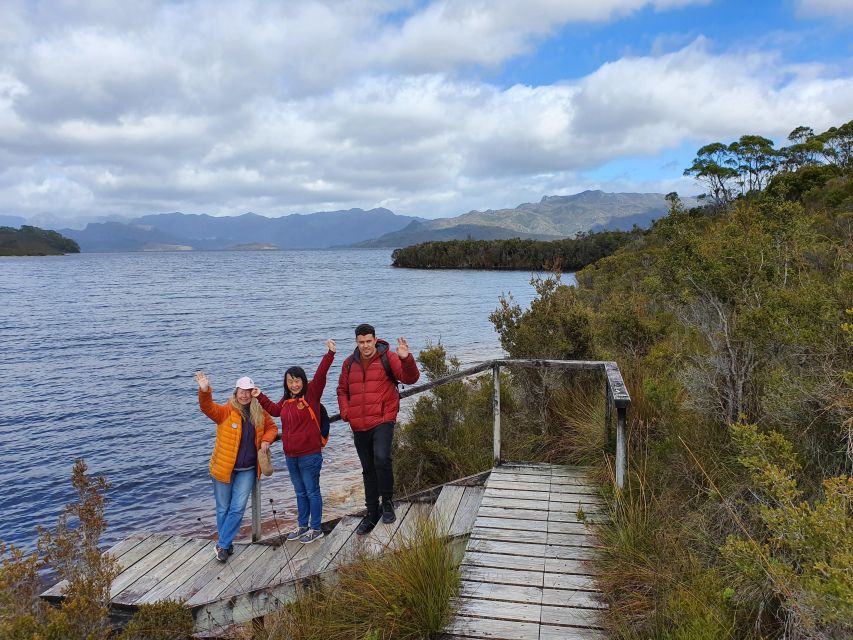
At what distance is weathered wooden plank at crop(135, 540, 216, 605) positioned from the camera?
226 inches

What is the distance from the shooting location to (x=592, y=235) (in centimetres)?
8969

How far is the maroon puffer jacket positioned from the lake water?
460cm

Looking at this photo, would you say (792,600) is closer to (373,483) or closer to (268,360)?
(373,483)

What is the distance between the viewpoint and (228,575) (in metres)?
6.06

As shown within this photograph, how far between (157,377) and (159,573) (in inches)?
669

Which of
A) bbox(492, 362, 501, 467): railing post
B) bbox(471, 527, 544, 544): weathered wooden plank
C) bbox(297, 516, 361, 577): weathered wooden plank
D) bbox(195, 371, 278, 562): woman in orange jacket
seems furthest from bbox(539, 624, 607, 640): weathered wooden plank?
bbox(195, 371, 278, 562): woman in orange jacket

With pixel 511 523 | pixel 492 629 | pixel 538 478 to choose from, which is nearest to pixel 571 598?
pixel 492 629

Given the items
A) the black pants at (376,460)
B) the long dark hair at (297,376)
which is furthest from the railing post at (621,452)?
the long dark hair at (297,376)

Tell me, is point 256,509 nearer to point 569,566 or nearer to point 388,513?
point 388,513

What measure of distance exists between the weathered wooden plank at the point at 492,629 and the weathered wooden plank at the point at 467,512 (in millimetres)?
1456

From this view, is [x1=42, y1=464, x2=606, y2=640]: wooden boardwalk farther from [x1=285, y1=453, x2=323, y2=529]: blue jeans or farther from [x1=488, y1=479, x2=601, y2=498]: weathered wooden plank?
[x1=285, y1=453, x2=323, y2=529]: blue jeans

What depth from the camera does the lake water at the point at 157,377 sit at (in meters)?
11.1

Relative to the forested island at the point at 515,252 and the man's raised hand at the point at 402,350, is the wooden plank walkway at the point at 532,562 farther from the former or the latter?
the forested island at the point at 515,252

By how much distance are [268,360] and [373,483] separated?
Result: 1916cm
